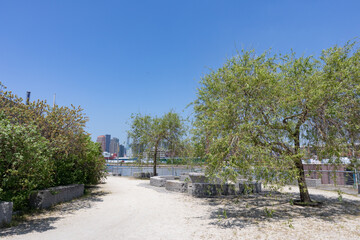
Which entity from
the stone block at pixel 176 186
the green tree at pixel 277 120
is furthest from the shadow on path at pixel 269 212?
the stone block at pixel 176 186

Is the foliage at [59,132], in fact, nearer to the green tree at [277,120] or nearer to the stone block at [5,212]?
the stone block at [5,212]

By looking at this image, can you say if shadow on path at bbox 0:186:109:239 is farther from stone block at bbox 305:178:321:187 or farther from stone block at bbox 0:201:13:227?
stone block at bbox 305:178:321:187

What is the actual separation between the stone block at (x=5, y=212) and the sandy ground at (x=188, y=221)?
0.40 meters

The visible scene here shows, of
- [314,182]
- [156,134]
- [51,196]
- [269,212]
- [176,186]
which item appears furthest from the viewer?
[156,134]

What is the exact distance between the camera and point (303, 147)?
922 centimetres

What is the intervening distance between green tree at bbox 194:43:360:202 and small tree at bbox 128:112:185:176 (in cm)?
1330

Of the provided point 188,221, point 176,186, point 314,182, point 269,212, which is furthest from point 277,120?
point 314,182

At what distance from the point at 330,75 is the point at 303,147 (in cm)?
317

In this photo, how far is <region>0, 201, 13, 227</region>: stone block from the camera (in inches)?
281

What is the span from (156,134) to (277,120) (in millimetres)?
15273

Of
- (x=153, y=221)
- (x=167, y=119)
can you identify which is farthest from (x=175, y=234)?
(x=167, y=119)

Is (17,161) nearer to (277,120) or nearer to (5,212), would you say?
(5,212)

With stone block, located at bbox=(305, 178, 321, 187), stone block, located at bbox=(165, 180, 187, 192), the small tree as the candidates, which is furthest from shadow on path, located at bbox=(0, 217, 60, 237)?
stone block, located at bbox=(305, 178, 321, 187)

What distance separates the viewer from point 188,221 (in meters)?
8.22
